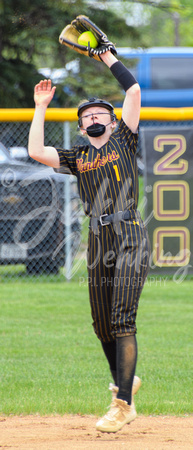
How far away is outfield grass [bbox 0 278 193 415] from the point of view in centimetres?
439

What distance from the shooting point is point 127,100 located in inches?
138

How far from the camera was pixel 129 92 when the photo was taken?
348cm

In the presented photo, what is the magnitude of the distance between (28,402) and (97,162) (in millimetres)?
1918

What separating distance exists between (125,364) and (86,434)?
2.03 feet

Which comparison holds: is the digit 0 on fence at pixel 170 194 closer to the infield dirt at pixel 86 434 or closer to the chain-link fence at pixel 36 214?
the chain-link fence at pixel 36 214

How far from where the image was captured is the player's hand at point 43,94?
3.63 meters

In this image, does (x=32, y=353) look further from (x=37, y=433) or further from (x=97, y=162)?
(x=97, y=162)

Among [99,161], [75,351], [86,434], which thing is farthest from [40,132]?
[75,351]

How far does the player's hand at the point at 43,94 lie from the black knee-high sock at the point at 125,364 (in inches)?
58.0

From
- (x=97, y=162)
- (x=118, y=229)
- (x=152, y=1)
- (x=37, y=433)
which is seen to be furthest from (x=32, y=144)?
(x=152, y=1)

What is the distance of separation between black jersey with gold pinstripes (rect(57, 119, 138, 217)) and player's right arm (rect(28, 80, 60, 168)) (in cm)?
18

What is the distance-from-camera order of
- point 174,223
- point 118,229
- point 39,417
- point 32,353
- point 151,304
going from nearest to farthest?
1. point 118,229
2. point 39,417
3. point 32,353
4. point 151,304
5. point 174,223

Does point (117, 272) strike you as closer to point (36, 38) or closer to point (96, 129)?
point (96, 129)

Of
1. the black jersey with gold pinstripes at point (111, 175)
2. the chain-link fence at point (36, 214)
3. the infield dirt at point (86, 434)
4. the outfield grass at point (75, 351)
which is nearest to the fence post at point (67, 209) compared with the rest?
the chain-link fence at point (36, 214)
